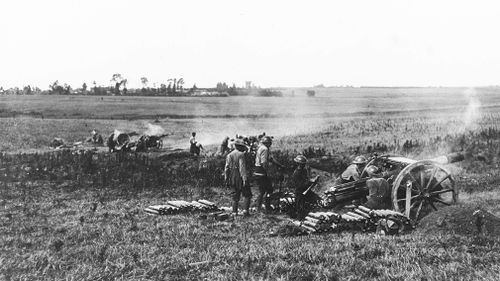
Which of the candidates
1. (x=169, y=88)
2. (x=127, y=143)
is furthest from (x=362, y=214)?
(x=169, y=88)

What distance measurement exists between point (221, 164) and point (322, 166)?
12.9 ft

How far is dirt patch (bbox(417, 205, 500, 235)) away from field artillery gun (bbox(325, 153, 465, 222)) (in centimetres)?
96

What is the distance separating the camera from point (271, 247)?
7.64 meters

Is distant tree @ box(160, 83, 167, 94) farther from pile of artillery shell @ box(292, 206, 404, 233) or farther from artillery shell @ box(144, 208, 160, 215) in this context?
pile of artillery shell @ box(292, 206, 404, 233)

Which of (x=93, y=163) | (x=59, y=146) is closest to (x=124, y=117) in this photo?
(x=59, y=146)

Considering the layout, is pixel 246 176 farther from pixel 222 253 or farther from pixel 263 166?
pixel 222 253

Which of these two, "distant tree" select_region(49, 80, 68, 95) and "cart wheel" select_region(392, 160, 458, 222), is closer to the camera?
"cart wheel" select_region(392, 160, 458, 222)

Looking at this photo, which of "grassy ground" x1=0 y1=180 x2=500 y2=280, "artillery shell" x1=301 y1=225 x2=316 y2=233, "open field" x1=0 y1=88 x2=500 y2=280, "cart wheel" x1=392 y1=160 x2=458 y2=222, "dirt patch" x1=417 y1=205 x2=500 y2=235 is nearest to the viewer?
"grassy ground" x1=0 y1=180 x2=500 y2=280

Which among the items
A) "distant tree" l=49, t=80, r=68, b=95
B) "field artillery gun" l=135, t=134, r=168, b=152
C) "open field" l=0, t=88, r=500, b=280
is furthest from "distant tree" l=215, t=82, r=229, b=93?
"open field" l=0, t=88, r=500, b=280

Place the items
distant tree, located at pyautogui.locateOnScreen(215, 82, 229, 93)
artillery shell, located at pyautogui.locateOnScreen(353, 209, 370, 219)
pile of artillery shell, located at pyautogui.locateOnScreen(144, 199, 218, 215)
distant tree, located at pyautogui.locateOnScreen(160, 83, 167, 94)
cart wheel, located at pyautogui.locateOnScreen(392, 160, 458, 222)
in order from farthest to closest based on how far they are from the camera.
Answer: distant tree, located at pyautogui.locateOnScreen(215, 82, 229, 93), distant tree, located at pyautogui.locateOnScreen(160, 83, 167, 94), pile of artillery shell, located at pyautogui.locateOnScreen(144, 199, 218, 215), cart wheel, located at pyautogui.locateOnScreen(392, 160, 458, 222), artillery shell, located at pyautogui.locateOnScreen(353, 209, 370, 219)

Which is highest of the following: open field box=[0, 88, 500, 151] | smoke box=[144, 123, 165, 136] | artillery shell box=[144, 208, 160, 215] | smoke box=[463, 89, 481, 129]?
smoke box=[463, 89, 481, 129]

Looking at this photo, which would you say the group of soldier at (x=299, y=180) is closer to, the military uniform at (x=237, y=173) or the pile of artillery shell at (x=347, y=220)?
the military uniform at (x=237, y=173)

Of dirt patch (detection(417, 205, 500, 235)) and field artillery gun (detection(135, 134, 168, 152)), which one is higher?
dirt patch (detection(417, 205, 500, 235))

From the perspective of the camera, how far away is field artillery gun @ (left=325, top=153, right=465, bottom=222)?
33.9 feet
